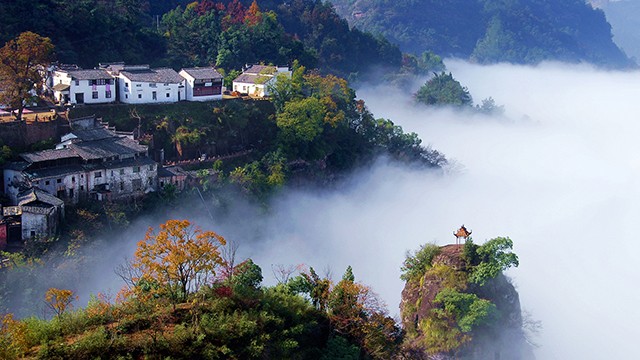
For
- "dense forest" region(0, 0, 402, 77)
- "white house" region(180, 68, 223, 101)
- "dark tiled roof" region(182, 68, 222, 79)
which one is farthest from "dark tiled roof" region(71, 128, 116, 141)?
"dense forest" region(0, 0, 402, 77)

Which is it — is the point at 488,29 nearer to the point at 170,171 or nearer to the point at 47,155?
the point at 170,171

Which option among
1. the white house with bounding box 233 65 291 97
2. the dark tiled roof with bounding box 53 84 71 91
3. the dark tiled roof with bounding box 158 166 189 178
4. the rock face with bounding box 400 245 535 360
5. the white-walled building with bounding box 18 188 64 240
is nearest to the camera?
the rock face with bounding box 400 245 535 360

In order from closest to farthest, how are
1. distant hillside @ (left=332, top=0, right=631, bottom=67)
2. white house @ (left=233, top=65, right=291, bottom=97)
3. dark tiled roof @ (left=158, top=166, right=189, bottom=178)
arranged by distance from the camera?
dark tiled roof @ (left=158, top=166, right=189, bottom=178), white house @ (left=233, top=65, right=291, bottom=97), distant hillside @ (left=332, top=0, right=631, bottom=67)

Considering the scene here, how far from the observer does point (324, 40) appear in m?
79.0

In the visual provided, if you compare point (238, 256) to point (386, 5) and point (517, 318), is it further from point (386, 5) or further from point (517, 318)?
point (386, 5)

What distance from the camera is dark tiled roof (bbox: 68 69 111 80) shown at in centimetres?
→ 3765

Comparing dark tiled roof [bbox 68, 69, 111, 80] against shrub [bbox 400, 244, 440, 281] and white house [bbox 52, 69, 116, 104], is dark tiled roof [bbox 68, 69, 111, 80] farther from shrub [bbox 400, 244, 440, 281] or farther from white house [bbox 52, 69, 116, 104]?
shrub [bbox 400, 244, 440, 281]

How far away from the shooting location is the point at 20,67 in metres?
34.7

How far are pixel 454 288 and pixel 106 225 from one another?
1539 cm

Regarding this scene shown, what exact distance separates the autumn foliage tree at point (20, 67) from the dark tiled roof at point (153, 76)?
5067mm

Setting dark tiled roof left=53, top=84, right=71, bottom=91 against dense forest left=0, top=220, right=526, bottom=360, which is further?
dark tiled roof left=53, top=84, right=71, bottom=91

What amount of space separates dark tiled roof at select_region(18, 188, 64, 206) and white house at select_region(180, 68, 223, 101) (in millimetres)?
13647

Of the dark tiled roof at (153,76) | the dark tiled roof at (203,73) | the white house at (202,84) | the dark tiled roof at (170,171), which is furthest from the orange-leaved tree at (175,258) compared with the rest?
the dark tiled roof at (203,73)

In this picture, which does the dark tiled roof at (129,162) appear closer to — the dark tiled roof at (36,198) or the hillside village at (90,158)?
the hillside village at (90,158)
